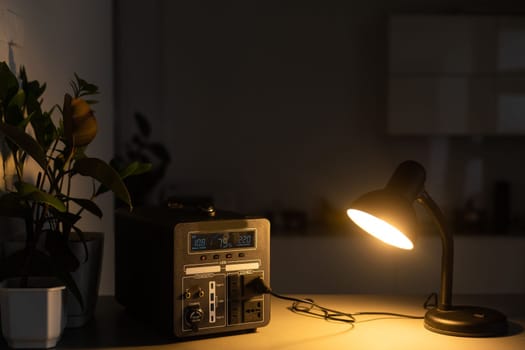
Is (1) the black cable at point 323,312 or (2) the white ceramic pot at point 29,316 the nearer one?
(2) the white ceramic pot at point 29,316

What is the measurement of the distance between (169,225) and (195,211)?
17 cm

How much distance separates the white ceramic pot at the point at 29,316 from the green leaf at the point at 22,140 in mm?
251

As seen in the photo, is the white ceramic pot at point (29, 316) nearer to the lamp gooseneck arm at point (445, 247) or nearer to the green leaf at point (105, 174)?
the green leaf at point (105, 174)

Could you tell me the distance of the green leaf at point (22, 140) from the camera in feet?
3.81

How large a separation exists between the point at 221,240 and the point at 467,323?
0.54m

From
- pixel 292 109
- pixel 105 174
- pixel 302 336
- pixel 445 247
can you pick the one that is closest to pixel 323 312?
pixel 302 336

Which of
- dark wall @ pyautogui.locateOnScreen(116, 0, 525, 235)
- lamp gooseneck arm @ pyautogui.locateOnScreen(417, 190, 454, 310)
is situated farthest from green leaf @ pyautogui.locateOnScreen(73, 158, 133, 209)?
dark wall @ pyautogui.locateOnScreen(116, 0, 525, 235)

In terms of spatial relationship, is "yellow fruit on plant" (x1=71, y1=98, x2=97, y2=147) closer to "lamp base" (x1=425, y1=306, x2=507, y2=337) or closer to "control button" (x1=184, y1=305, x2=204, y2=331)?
"control button" (x1=184, y1=305, x2=204, y2=331)

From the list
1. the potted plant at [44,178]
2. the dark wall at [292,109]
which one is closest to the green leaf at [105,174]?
the potted plant at [44,178]

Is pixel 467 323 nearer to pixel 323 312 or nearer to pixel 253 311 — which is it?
pixel 323 312

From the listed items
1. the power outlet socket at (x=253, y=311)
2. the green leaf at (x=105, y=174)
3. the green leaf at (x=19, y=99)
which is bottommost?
the power outlet socket at (x=253, y=311)

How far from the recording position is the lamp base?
1374 millimetres

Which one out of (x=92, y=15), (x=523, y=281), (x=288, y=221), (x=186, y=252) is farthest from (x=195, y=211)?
(x=523, y=281)

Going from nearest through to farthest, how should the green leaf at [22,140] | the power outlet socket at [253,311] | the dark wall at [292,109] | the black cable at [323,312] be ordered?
1. the green leaf at [22,140]
2. the power outlet socket at [253,311]
3. the black cable at [323,312]
4. the dark wall at [292,109]
